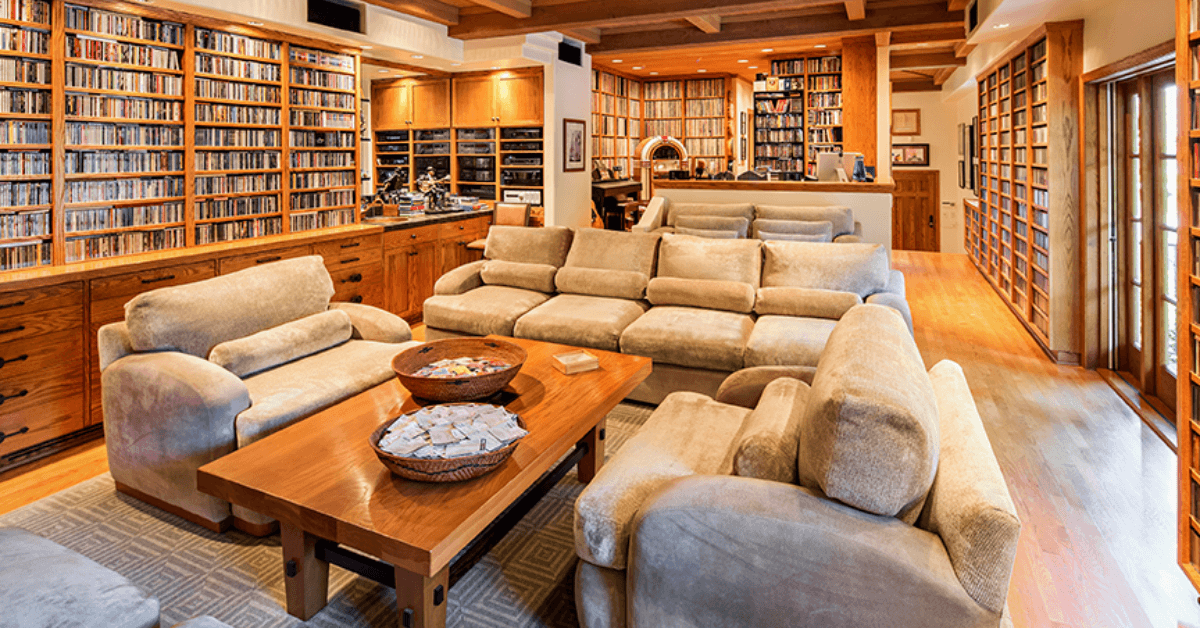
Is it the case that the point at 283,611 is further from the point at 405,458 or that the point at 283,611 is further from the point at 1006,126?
the point at 1006,126

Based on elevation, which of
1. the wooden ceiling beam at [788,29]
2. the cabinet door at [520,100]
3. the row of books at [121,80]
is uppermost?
the wooden ceiling beam at [788,29]

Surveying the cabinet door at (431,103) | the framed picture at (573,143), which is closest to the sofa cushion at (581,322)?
the framed picture at (573,143)

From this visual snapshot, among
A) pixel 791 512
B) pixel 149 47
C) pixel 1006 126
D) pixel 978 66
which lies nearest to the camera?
pixel 791 512

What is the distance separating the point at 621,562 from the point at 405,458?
650 millimetres

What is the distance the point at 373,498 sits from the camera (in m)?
1.92

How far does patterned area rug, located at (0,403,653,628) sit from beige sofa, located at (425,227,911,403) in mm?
1215

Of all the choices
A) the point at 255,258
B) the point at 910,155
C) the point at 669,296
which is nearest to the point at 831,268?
the point at 669,296

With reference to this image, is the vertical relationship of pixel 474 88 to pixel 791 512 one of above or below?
above

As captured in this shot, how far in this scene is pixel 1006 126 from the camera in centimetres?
675

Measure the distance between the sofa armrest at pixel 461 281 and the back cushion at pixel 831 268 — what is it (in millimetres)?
1938

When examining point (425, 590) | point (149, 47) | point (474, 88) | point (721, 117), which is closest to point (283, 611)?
point (425, 590)

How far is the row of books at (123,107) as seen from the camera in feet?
13.5

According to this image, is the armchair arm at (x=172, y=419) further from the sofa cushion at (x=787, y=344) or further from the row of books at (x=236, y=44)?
the row of books at (x=236, y=44)

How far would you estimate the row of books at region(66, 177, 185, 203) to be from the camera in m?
4.18
